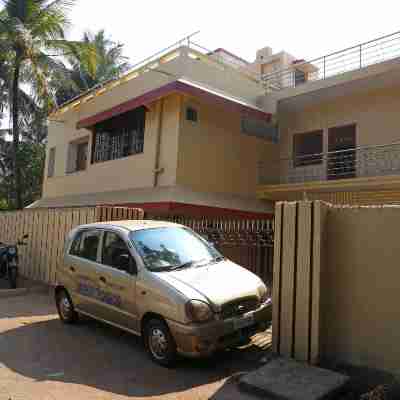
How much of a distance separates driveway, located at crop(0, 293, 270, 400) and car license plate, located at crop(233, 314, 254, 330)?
501 millimetres

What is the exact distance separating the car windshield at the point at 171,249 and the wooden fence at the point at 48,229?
2.82m

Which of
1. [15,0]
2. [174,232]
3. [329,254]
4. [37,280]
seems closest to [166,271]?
[174,232]

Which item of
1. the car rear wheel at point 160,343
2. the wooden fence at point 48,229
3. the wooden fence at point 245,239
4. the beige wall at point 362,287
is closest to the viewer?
the beige wall at point 362,287

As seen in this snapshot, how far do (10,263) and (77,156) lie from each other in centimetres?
903

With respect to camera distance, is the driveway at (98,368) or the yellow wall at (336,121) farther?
the yellow wall at (336,121)

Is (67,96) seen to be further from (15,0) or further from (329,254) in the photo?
(329,254)

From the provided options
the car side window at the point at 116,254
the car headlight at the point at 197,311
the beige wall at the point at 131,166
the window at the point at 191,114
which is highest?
the window at the point at 191,114

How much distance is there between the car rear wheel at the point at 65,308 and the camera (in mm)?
6738

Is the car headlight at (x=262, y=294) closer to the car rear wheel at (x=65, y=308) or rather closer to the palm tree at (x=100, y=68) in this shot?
the car rear wheel at (x=65, y=308)

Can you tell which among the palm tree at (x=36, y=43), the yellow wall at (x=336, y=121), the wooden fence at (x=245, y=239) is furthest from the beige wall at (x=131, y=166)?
the wooden fence at (x=245, y=239)

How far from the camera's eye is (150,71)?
13781mm

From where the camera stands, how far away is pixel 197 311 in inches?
183

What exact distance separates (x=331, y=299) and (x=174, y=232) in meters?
2.40

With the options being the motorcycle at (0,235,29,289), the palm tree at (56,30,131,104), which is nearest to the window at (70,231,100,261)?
the motorcycle at (0,235,29,289)
